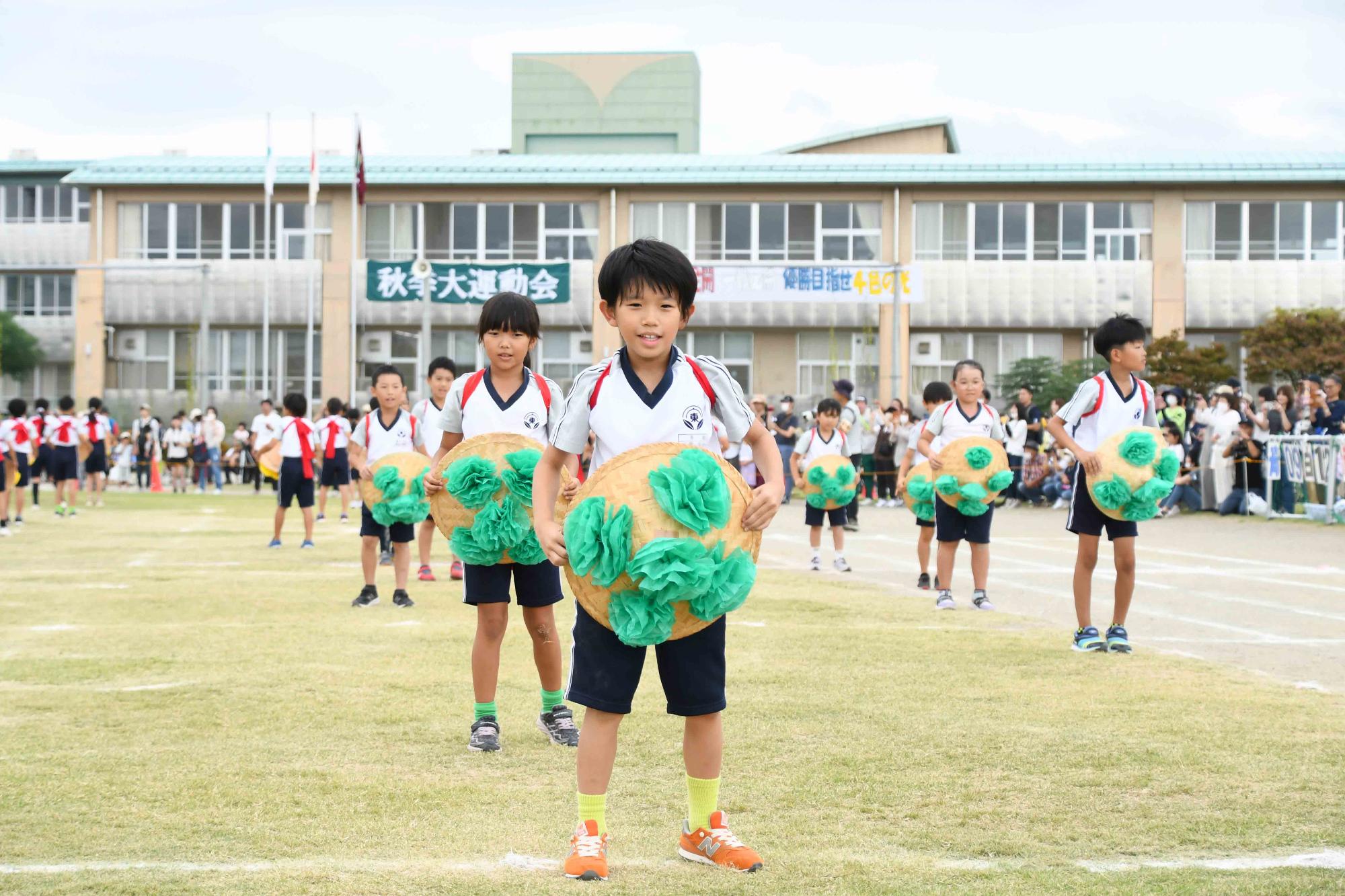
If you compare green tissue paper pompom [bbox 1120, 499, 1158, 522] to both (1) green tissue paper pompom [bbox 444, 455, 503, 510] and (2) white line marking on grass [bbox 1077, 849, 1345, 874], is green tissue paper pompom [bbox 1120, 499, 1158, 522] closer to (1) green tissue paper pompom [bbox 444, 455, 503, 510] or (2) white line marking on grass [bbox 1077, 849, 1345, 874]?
(1) green tissue paper pompom [bbox 444, 455, 503, 510]

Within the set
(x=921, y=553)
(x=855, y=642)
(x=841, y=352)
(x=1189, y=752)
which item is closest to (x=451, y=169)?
(x=841, y=352)

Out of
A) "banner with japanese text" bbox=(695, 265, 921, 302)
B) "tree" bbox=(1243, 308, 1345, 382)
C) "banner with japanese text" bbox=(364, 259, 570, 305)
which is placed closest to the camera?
"banner with japanese text" bbox=(695, 265, 921, 302)

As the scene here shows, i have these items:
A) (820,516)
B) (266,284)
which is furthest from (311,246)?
(820,516)

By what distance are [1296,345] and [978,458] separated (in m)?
32.0

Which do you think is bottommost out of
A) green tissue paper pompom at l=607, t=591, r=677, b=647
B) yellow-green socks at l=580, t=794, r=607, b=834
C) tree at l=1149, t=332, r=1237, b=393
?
yellow-green socks at l=580, t=794, r=607, b=834

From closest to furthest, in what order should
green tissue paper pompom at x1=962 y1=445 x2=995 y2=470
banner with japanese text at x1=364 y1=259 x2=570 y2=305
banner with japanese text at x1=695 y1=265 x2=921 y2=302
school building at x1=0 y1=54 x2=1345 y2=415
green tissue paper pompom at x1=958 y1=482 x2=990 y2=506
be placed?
green tissue paper pompom at x1=958 y1=482 x2=990 y2=506 < green tissue paper pompom at x1=962 y1=445 x2=995 y2=470 < banner with japanese text at x1=695 y1=265 x2=921 y2=302 < banner with japanese text at x1=364 y1=259 x2=570 y2=305 < school building at x1=0 y1=54 x2=1345 y2=415

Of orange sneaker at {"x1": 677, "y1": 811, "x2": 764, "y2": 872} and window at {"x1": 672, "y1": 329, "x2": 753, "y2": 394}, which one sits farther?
window at {"x1": 672, "y1": 329, "x2": 753, "y2": 394}

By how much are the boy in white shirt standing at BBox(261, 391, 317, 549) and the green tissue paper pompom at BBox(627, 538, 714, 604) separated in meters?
14.5

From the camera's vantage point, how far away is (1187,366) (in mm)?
39250

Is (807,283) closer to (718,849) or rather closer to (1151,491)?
(1151,491)

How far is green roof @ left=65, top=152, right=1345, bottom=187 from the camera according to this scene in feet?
147

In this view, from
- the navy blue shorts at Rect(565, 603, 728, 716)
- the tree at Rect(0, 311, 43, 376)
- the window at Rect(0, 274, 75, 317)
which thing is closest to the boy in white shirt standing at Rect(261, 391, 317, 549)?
the navy blue shorts at Rect(565, 603, 728, 716)

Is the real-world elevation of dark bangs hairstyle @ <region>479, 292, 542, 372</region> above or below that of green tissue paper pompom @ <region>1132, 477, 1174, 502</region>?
above

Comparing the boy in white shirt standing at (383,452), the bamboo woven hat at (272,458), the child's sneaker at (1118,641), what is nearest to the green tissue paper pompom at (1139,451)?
the child's sneaker at (1118,641)
